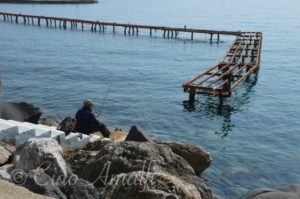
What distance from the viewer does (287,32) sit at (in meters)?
92.1

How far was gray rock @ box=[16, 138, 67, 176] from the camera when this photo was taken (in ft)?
33.9

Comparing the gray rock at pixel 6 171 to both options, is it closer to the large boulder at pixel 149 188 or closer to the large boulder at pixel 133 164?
the large boulder at pixel 133 164

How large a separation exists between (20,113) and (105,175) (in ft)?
29.5

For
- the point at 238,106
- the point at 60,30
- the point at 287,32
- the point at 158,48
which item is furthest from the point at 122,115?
the point at 287,32

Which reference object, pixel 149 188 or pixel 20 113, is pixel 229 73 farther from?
pixel 149 188

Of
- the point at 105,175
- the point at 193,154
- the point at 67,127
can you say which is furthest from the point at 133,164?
the point at 67,127

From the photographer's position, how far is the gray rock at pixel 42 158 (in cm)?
1034

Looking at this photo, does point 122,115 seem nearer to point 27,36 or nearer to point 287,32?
point 27,36

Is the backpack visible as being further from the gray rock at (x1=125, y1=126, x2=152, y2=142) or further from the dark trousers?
the gray rock at (x1=125, y1=126, x2=152, y2=142)

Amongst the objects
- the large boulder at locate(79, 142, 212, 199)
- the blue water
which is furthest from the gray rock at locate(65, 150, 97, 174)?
the blue water

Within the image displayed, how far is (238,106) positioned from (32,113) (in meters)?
17.0

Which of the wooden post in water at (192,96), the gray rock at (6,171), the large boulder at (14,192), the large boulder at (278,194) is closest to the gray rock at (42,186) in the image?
the large boulder at (14,192)

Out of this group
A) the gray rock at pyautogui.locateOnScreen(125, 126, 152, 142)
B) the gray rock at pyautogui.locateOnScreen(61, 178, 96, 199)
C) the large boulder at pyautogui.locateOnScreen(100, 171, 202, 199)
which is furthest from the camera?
the gray rock at pyautogui.locateOnScreen(125, 126, 152, 142)

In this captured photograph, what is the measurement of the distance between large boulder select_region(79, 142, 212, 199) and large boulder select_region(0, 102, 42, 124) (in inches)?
311
